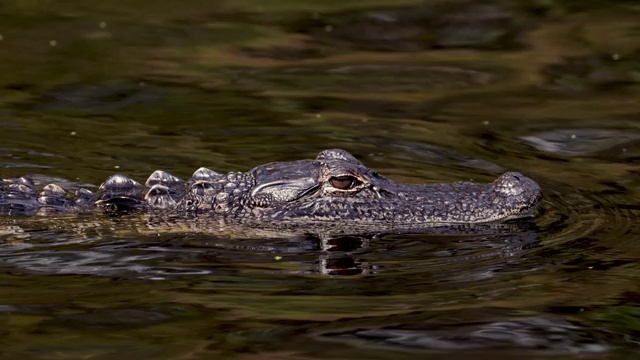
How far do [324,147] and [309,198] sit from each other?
1955 mm

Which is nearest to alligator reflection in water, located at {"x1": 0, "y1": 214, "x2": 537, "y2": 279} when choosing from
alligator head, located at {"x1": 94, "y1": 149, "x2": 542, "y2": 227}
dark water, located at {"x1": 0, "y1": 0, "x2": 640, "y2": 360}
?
dark water, located at {"x1": 0, "y1": 0, "x2": 640, "y2": 360}

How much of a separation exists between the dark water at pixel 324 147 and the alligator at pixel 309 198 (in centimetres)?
26

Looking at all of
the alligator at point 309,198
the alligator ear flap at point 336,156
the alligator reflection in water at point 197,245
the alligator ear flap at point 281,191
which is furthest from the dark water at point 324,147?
the alligator ear flap at point 336,156

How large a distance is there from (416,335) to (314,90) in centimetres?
612

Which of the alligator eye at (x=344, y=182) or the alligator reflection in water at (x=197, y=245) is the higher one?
the alligator eye at (x=344, y=182)

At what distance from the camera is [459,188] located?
30.4 ft

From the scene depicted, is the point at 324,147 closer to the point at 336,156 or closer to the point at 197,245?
the point at 336,156

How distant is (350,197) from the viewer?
9.18m

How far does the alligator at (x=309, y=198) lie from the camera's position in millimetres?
9070

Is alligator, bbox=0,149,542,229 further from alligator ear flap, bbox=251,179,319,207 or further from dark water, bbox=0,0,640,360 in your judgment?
dark water, bbox=0,0,640,360

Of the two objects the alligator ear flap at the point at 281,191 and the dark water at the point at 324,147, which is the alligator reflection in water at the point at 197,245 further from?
the alligator ear flap at the point at 281,191

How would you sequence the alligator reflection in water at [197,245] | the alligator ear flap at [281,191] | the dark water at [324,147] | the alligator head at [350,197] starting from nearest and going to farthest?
the dark water at [324,147] < the alligator reflection in water at [197,245] < the alligator head at [350,197] < the alligator ear flap at [281,191]

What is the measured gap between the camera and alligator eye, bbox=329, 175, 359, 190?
9125 millimetres

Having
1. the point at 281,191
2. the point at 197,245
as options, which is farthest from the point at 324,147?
the point at 197,245
